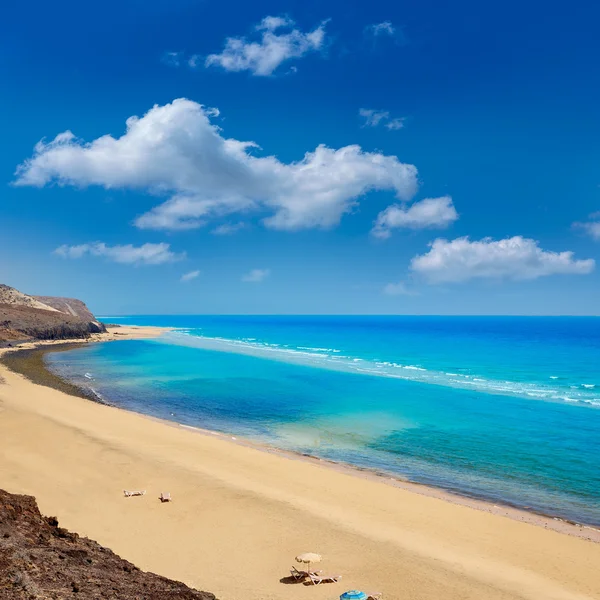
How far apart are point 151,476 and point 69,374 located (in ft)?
114

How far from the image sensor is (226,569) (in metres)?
11.7

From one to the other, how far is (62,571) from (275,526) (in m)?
7.91

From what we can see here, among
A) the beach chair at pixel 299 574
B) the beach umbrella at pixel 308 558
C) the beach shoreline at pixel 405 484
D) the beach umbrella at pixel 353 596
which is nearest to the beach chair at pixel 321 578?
the beach chair at pixel 299 574

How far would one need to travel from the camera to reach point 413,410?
114 feet

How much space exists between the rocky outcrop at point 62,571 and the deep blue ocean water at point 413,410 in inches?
575

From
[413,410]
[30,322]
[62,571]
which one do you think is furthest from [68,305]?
[62,571]

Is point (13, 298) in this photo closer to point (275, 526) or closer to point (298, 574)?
point (275, 526)

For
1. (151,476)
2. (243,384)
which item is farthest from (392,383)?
(151,476)

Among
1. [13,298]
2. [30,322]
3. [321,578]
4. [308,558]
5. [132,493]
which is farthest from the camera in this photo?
[13,298]

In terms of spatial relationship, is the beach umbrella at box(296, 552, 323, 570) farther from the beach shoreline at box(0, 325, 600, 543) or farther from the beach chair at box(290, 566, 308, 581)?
the beach shoreline at box(0, 325, 600, 543)

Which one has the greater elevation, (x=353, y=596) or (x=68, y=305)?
(x=68, y=305)

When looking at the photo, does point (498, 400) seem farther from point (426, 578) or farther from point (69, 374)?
point (69, 374)

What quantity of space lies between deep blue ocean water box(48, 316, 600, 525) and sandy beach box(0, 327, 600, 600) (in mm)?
3662

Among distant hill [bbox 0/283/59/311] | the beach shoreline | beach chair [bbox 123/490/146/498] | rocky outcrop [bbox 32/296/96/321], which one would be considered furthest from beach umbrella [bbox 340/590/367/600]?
rocky outcrop [bbox 32/296/96/321]
